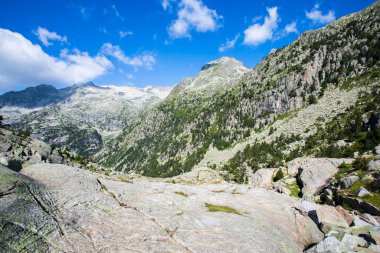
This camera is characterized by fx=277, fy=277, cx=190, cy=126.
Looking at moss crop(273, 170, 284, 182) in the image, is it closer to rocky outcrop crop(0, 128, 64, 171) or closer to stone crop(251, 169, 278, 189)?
stone crop(251, 169, 278, 189)

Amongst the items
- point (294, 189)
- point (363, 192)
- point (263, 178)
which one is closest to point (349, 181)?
point (363, 192)

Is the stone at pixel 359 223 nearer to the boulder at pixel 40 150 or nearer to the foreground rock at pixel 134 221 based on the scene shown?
the foreground rock at pixel 134 221

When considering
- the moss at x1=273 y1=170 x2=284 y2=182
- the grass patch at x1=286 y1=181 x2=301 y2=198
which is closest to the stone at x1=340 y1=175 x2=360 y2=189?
the grass patch at x1=286 y1=181 x2=301 y2=198

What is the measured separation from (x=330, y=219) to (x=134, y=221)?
68.7ft

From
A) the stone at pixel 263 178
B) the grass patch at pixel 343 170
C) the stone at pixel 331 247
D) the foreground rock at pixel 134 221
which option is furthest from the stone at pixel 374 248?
the stone at pixel 263 178

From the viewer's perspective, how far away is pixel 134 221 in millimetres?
18922

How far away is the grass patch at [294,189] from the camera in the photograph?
7394cm

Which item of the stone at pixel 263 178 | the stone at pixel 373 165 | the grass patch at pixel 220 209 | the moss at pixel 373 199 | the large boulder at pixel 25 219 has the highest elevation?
the stone at pixel 373 165

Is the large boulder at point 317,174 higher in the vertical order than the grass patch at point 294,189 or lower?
higher

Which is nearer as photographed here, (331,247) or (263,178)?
(331,247)

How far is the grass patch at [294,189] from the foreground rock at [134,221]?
4879cm

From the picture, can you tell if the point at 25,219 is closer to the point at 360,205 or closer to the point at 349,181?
the point at 360,205

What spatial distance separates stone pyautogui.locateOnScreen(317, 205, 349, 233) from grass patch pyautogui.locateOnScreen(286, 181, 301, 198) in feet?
148

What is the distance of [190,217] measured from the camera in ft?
71.8
